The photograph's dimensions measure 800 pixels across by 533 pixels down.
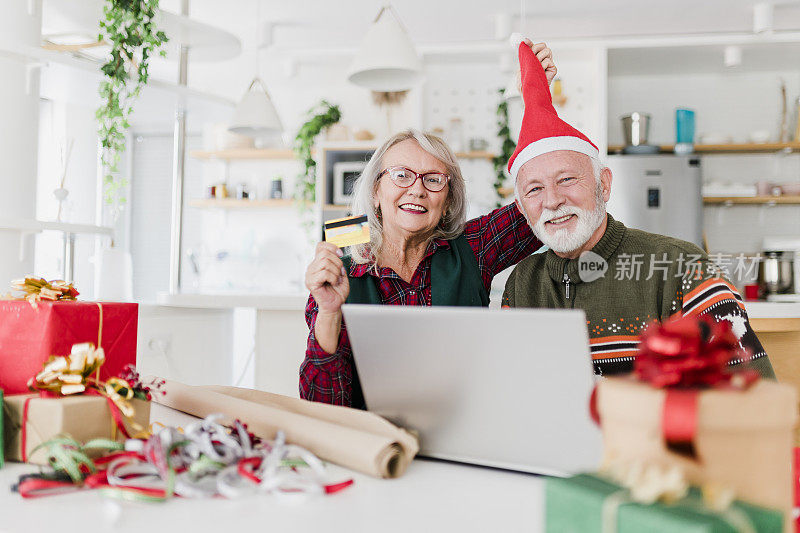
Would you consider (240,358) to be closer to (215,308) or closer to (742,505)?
(215,308)

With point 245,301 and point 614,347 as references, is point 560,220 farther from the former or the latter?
point 245,301

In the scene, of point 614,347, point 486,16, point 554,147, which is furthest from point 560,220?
point 486,16

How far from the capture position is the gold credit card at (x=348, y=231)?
1.11 metres

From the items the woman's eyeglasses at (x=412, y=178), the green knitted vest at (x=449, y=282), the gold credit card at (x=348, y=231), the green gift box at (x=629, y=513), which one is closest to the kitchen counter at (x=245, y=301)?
the green knitted vest at (x=449, y=282)

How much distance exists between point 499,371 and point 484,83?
470 cm

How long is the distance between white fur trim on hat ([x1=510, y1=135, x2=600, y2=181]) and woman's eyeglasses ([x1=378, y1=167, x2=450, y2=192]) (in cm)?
19

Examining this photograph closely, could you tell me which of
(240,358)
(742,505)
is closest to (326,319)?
(742,505)

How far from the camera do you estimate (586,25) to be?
15.9 ft

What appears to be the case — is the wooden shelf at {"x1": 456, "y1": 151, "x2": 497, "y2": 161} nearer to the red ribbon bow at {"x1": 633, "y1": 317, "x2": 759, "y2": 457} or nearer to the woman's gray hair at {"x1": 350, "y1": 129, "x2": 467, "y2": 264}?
the woman's gray hair at {"x1": 350, "y1": 129, "x2": 467, "y2": 264}

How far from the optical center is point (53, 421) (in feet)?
2.54

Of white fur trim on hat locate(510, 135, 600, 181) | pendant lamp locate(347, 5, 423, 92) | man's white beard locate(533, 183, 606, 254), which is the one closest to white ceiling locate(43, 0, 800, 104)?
pendant lamp locate(347, 5, 423, 92)

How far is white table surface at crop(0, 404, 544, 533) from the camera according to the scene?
596mm

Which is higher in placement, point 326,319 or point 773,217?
point 773,217

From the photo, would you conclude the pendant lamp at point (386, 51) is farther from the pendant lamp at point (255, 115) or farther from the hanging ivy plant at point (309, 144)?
the hanging ivy plant at point (309, 144)
